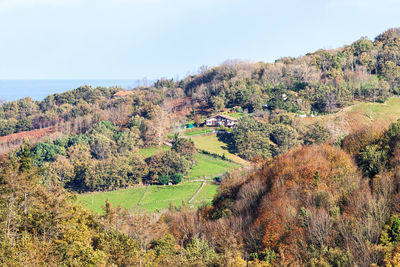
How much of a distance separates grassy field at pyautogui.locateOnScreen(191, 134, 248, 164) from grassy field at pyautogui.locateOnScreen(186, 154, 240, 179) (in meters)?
1.80

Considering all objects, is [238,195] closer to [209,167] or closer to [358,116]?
[209,167]

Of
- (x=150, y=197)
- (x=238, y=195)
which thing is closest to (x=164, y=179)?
(x=150, y=197)

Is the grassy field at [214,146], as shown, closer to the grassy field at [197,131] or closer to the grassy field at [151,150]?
the grassy field at [197,131]

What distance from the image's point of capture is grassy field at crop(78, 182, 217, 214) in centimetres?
4253

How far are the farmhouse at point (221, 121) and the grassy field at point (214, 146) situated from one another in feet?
14.6

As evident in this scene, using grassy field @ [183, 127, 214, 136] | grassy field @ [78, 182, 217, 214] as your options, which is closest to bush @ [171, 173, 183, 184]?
grassy field @ [78, 182, 217, 214]

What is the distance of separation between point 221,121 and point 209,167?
16767 mm

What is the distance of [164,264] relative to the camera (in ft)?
58.0

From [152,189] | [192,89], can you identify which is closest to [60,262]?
[152,189]

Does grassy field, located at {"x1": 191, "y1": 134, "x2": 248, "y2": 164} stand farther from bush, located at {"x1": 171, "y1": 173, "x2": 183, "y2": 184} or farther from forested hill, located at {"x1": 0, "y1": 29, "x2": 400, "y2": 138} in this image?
forested hill, located at {"x1": 0, "y1": 29, "x2": 400, "y2": 138}

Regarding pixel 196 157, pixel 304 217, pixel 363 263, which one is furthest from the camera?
pixel 196 157

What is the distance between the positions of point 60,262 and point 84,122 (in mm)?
65374

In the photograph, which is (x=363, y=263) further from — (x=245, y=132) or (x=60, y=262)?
(x=245, y=132)

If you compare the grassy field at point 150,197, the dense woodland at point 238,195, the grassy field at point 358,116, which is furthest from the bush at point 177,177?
the grassy field at point 358,116
